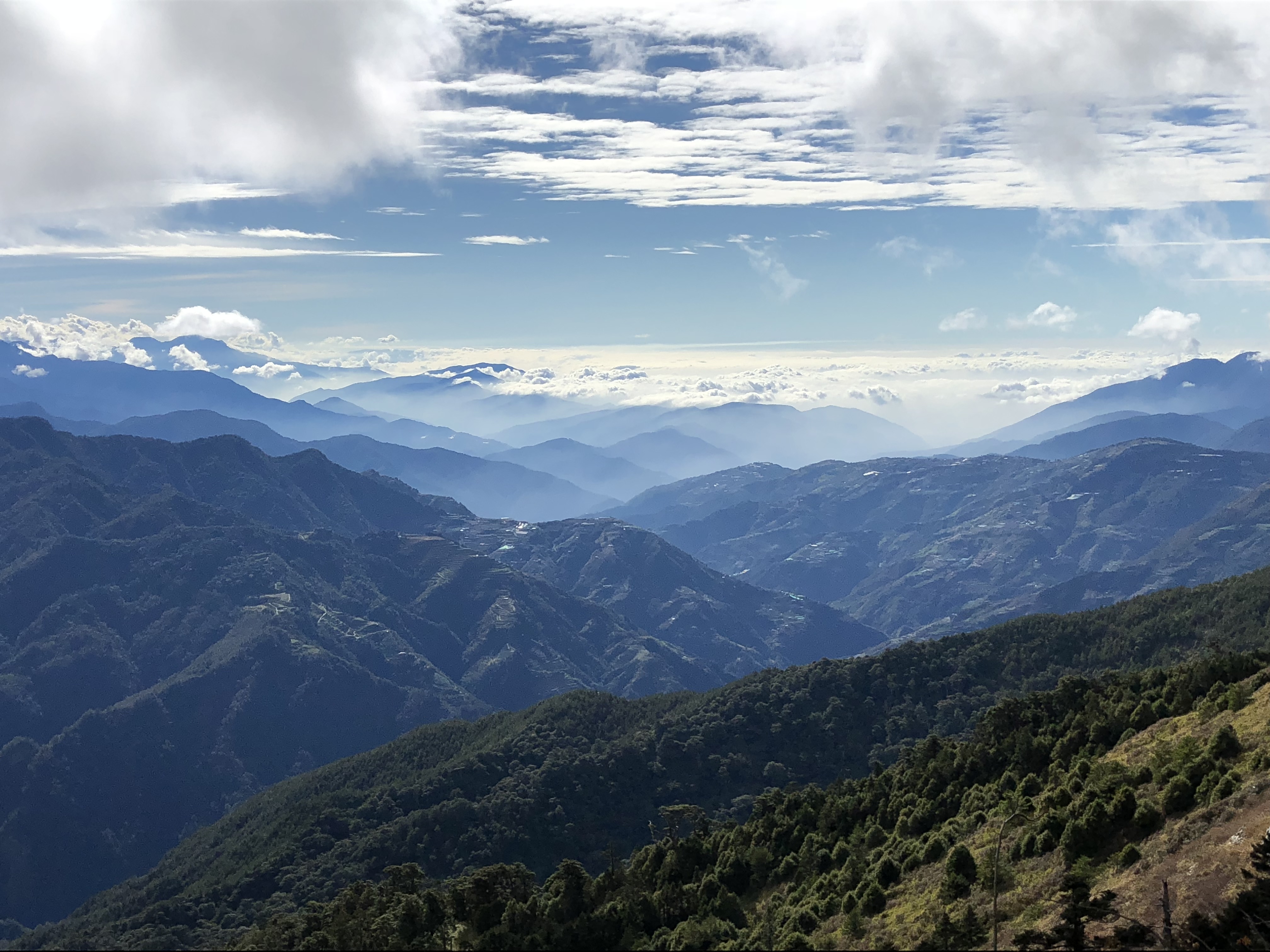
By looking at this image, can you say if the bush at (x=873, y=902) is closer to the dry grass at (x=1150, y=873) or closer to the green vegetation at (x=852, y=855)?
the green vegetation at (x=852, y=855)

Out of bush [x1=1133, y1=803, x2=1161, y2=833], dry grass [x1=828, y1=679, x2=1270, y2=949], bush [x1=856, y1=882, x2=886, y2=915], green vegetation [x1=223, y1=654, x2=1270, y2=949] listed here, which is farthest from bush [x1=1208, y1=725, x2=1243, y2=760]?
bush [x1=856, y1=882, x2=886, y2=915]

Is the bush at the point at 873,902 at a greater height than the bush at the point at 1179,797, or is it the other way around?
the bush at the point at 1179,797

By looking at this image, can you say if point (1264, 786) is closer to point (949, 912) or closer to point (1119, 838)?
point (1119, 838)

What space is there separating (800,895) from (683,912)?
15.5 metres

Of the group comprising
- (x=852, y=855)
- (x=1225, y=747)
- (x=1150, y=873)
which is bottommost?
(x=852, y=855)

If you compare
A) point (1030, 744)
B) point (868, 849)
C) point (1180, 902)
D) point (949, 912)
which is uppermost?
point (1180, 902)

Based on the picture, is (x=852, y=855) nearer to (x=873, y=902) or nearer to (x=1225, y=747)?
(x=873, y=902)

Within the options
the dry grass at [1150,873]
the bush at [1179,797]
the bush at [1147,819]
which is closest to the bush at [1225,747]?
the dry grass at [1150,873]

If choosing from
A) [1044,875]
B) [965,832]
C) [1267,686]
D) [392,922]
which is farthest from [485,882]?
[1267,686]

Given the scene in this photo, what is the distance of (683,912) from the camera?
11888 centimetres

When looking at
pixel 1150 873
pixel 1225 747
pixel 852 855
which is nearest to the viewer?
pixel 1150 873

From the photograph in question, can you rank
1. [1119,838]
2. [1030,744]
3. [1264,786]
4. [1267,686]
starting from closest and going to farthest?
[1264,786]
[1119,838]
[1267,686]
[1030,744]

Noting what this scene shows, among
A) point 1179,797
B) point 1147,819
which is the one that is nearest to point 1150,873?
point 1147,819

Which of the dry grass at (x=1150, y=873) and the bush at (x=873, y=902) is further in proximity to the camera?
the bush at (x=873, y=902)
